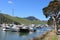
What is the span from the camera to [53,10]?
1812 inches

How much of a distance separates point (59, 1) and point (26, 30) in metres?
50.2

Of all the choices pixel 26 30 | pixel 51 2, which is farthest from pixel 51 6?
pixel 26 30

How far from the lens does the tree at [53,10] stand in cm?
4428

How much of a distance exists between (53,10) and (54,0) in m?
2.33

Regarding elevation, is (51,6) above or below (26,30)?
above

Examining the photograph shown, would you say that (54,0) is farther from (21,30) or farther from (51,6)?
(21,30)

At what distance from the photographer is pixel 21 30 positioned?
90062mm

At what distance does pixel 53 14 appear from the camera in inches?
1876

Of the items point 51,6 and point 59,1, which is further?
point 51,6

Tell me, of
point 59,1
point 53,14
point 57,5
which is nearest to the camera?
point 59,1

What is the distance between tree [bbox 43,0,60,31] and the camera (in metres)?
44.3

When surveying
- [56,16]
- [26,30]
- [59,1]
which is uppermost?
[59,1]

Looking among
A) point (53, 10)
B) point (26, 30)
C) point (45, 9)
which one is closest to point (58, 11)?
point (53, 10)

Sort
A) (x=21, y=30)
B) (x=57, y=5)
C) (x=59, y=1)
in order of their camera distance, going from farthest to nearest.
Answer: (x=21, y=30) < (x=57, y=5) < (x=59, y=1)
